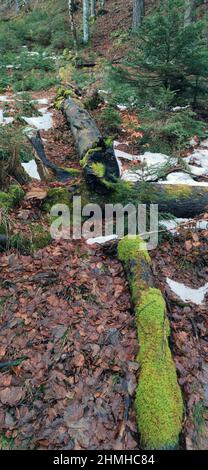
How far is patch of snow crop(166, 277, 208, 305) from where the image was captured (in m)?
3.97

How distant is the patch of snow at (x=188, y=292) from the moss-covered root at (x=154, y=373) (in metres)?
0.47

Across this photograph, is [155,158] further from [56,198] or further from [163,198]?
[56,198]

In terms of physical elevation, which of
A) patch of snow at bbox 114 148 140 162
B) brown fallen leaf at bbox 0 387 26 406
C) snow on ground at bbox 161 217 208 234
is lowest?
brown fallen leaf at bbox 0 387 26 406

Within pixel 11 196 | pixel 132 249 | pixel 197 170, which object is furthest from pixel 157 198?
pixel 11 196

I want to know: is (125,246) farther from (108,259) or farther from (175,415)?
Result: (175,415)

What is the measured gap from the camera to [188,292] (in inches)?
160

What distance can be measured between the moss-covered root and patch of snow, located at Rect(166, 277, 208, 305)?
0.47 metres

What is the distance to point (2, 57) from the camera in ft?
55.5

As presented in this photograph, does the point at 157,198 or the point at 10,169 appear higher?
the point at 10,169

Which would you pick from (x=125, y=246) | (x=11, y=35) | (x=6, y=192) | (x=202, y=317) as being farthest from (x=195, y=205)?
(x=11, y=35)

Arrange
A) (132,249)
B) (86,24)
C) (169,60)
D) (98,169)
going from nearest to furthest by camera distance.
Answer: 1. (132,249)
2. (98,169)
3. (169,60)
4. (86,24)

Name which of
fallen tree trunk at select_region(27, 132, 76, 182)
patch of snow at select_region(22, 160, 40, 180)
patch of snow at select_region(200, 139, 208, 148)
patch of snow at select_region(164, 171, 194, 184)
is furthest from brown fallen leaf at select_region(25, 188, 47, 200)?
patch of snow at select_region(200, 139, 208, 148)

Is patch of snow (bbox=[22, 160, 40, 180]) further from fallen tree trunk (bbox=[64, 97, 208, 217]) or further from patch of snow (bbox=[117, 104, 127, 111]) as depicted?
patch of snow (bbox=[117, 104, 127, 111])

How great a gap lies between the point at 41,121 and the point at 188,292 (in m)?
7.33
